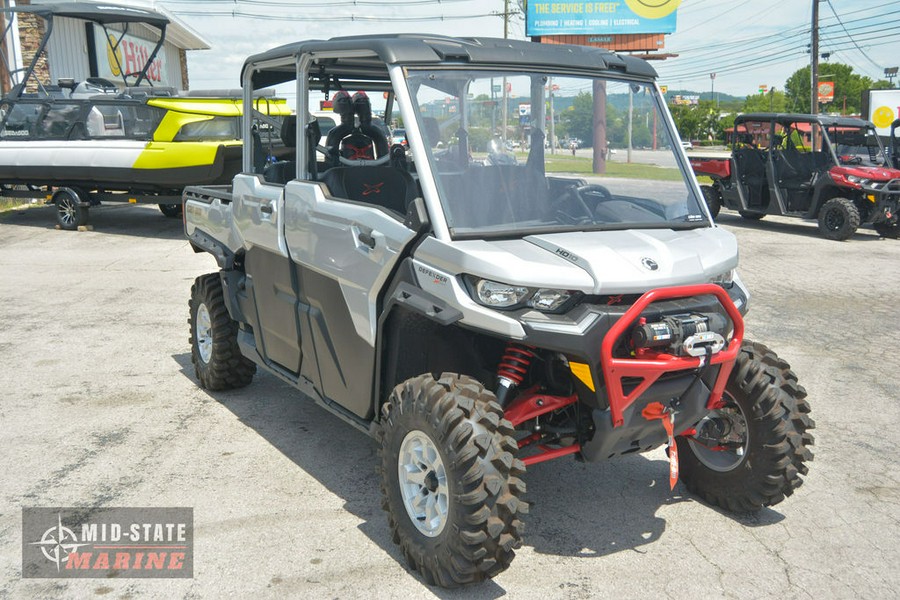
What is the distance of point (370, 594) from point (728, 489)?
1.92m

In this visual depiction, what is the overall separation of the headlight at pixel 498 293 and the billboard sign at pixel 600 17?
122 ft

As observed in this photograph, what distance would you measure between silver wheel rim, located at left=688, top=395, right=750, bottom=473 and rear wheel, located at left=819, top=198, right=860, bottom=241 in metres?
11.7

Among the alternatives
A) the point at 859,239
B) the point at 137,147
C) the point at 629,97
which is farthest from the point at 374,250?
the point at 859,239

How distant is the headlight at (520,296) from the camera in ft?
12.1

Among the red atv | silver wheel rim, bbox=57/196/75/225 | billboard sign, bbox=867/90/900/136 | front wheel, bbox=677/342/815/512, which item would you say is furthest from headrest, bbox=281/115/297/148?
billboard sign, bbox=867/90/900/136

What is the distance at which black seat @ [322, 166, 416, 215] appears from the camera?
5.05 m

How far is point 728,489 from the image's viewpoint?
459 centimetres

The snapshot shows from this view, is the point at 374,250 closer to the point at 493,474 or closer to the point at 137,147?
the point at 493,474

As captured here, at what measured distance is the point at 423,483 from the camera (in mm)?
Answer: 3926

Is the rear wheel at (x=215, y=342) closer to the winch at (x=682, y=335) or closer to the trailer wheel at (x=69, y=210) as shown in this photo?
the winch at (x=682, y=335)

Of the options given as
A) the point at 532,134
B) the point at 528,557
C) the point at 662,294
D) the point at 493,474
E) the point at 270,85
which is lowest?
the point at 528,557

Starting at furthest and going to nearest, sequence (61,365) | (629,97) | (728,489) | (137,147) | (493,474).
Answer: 1. (137,147)
2. (61,365)
3. (629,97)
4. (728,489)
5. (493,474)

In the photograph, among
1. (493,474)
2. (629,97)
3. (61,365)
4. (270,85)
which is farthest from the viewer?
(61,365)

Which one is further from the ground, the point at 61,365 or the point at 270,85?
the point at 270,85
